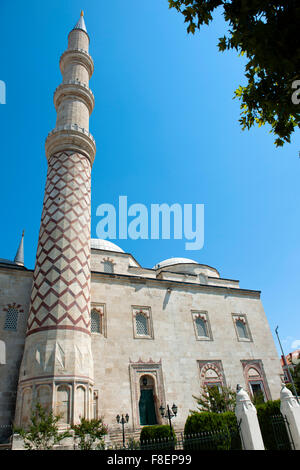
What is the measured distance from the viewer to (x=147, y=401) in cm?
1327

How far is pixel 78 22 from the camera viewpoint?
18891 mm

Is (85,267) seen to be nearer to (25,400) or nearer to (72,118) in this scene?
(25,400)

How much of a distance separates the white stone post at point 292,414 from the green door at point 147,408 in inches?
244

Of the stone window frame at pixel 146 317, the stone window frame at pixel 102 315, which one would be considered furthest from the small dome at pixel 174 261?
the stone window frame at pixel 102 315

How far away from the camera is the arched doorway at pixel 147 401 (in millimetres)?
12805

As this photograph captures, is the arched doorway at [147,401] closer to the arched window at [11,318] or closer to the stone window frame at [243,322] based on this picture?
the arched window at [11,318]

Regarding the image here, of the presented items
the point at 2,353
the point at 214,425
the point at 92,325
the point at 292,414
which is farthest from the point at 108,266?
the point at 292,414

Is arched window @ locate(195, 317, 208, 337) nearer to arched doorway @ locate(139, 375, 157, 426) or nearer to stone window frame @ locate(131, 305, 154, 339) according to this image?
stone window frame @ locate(131, 305, 154, 339)

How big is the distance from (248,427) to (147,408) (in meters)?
6.94

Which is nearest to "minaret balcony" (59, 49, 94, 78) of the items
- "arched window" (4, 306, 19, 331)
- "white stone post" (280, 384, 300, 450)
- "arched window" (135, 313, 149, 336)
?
"arched window" (4, 306, 19, 331)

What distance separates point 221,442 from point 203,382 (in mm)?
6986

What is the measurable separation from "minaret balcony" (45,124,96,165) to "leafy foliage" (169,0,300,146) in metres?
9.83

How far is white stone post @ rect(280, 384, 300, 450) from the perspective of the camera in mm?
8180
